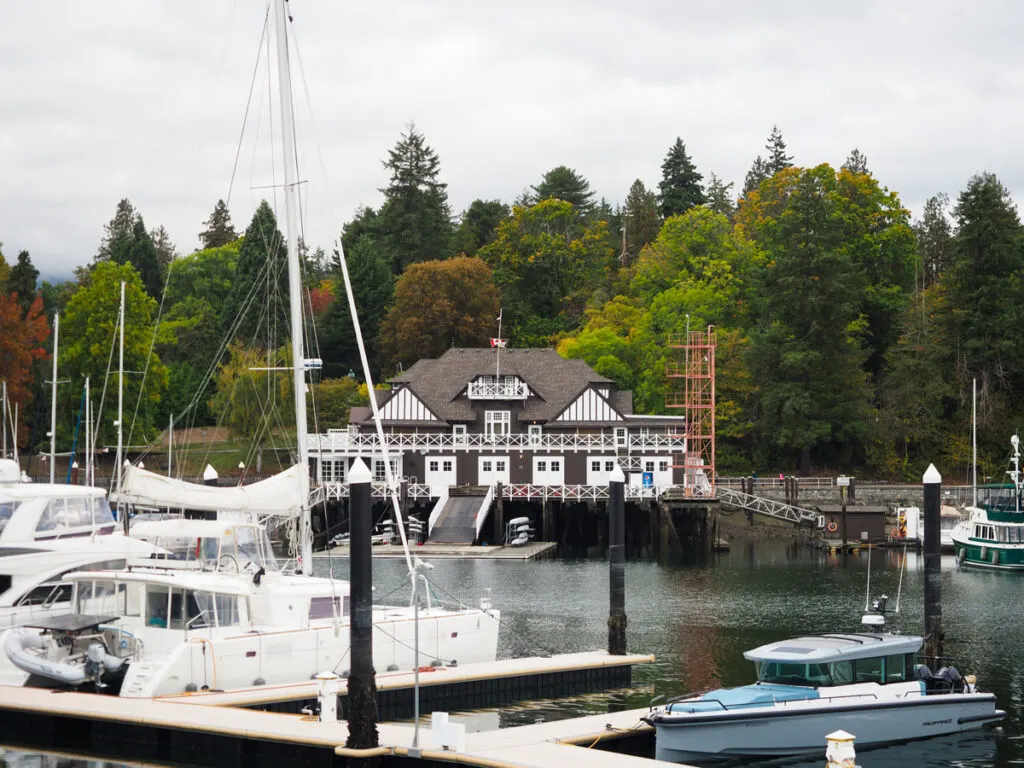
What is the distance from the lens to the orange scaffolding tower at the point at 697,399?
71188 mm

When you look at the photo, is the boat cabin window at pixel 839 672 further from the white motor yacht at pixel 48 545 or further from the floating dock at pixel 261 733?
the white motor yacht at pixel 48 545

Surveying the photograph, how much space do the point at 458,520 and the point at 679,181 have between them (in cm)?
5861

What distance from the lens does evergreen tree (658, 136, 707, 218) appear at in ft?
381

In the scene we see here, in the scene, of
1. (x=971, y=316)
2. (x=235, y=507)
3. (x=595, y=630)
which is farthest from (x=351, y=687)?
(x=971, y=316)

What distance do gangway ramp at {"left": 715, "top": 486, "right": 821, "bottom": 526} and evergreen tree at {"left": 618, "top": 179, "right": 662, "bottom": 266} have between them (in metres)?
42.7

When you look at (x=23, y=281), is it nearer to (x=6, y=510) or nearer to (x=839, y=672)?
(x=6, y=510)

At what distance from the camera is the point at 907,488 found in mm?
73125

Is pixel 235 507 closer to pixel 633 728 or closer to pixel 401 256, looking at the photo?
pixel 633 728

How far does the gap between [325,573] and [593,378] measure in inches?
1093

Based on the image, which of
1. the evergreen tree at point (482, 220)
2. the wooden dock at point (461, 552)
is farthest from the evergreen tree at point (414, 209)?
the wooden dock at point (461, 552)

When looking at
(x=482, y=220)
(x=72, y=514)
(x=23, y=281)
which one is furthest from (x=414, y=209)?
(x=72, y=514)

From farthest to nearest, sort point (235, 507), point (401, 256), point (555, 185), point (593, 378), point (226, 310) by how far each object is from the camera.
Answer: point (555, 185)
point (401, 256)
point (226, 310)
point (593, 378)
point (235, 507)

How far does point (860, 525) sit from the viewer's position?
65938 millimetres

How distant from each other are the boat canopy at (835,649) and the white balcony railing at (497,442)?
45359mm
